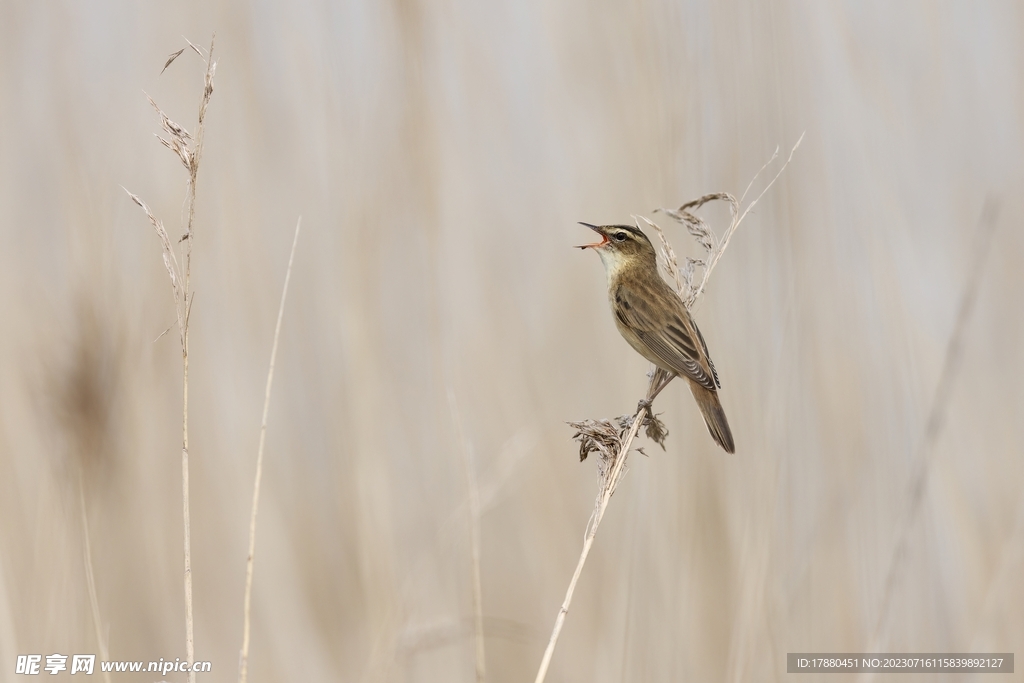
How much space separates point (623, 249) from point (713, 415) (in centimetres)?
72

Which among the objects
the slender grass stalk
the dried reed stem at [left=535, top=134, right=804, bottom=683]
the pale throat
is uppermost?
the pale throat

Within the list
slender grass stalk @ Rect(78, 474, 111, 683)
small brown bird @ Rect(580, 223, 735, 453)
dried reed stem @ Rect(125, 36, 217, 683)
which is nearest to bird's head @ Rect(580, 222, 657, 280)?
small brown bird @ Rect(580, 223, 735, 453)

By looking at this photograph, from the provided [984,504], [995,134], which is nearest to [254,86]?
[995,134]

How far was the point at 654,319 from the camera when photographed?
8.05 feet

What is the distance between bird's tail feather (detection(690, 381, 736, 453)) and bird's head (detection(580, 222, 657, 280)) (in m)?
0.55

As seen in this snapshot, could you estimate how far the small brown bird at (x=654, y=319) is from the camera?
2.30 meters

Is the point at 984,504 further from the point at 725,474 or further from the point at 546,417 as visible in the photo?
the point at 546,417

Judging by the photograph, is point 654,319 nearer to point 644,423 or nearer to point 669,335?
point 669,335

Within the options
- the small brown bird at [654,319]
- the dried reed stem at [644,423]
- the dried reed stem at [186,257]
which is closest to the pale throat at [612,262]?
the small brown bird at [654,319]

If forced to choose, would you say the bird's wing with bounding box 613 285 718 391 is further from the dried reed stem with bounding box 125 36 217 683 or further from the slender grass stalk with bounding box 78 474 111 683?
the slender grass stalk with bounding box 78 474 111 683

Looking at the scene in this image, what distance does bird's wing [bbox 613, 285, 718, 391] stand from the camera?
7.56 feet

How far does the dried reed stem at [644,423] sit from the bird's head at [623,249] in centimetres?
52

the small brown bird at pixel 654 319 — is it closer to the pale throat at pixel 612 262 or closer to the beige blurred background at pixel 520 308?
the pale throat at pixel 612 262

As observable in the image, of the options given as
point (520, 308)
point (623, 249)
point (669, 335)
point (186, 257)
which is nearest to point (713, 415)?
point (669, 335)
